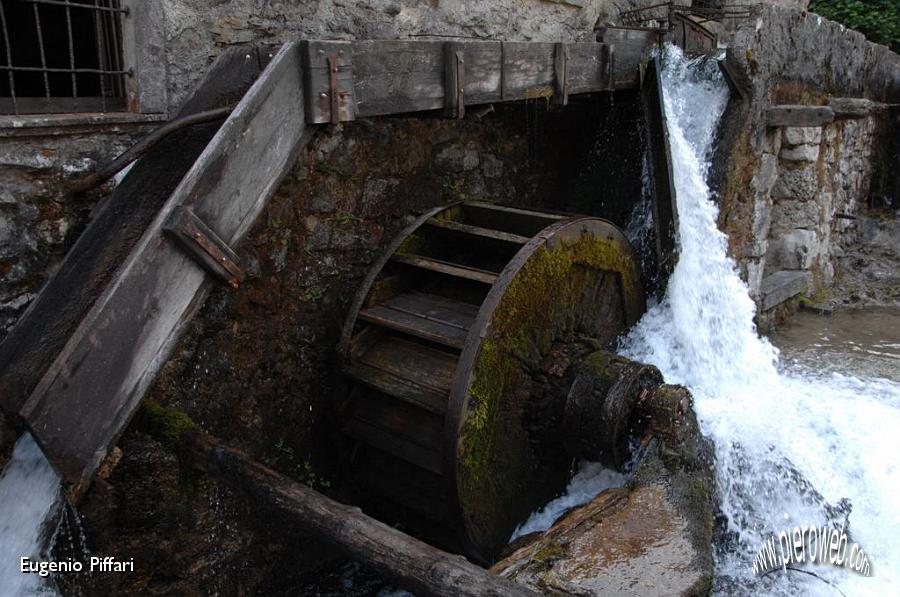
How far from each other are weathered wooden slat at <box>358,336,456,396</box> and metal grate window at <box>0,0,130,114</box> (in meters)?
1.50

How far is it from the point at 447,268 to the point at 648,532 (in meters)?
1.44

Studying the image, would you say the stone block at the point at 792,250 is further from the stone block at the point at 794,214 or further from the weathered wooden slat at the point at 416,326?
the weathered wooden slat at the point at 416,326

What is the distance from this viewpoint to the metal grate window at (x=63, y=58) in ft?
9.07

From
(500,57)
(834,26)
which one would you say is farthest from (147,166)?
(834,26)

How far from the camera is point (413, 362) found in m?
3.30

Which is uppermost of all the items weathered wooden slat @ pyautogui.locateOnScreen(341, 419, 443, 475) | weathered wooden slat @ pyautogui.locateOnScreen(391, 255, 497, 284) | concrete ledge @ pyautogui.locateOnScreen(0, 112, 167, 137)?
concrete ledge @ pyautogui.locateOnScreen(0, 112, 167, 137)

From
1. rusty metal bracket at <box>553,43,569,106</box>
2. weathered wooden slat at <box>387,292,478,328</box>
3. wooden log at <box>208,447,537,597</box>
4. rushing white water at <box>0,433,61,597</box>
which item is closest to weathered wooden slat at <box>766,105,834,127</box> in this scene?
rusty metal bracket at <box>553,43,569,106</box>

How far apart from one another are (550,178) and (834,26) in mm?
3102

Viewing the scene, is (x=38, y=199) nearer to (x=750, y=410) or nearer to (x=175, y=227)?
(x=175, y=227)

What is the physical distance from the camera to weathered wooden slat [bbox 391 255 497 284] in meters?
3.37

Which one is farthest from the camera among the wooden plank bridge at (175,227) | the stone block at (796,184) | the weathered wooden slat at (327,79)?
the stone block at (796,184)

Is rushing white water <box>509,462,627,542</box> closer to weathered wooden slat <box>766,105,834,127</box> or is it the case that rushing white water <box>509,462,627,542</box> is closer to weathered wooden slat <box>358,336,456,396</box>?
weathered wooden slat <box>358,336,456,396</box>

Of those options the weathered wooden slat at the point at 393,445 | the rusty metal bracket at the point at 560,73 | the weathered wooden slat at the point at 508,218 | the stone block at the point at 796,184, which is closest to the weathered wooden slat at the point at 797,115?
the stone block at the point at 796,184

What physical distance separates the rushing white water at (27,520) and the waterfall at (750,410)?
8.78ft
